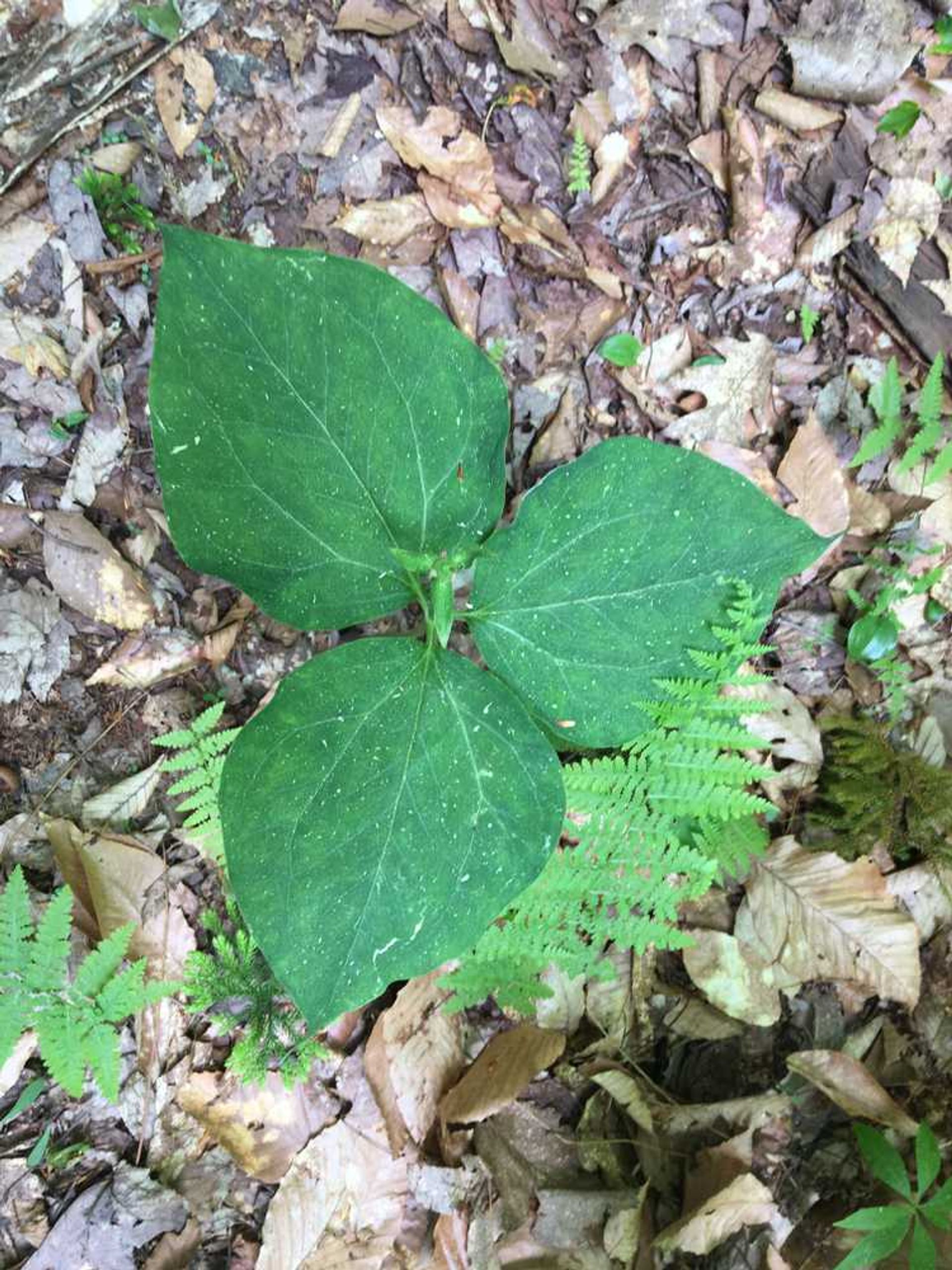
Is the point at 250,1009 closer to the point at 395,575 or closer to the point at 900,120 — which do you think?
the point at 395,575

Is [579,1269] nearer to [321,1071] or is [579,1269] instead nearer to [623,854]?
[321,1071]

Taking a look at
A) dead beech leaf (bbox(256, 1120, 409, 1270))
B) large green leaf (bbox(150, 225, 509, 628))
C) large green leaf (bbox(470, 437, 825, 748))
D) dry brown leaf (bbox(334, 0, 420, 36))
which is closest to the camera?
large green leaf (bbox(150, 225, 509, 628))

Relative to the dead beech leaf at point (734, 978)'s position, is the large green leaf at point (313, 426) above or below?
above

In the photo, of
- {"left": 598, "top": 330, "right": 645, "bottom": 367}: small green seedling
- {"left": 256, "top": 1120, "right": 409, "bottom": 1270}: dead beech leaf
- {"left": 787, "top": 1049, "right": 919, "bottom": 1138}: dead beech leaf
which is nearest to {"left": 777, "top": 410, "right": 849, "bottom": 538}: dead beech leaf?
{"left": 598, "top": 330, "right": 645, "bottom": 367}: small green seedling

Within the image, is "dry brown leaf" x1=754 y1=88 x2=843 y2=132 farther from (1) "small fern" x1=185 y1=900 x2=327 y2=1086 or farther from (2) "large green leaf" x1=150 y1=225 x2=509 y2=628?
(1) "small fern" x1=185 y1=900 x2=327 y2=1086

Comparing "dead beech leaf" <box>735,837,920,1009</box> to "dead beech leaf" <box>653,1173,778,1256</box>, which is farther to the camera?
"dead beech leaf" <box>735,837,920,1009</box>

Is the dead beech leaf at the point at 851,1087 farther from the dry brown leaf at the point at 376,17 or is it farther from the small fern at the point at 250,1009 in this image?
the dry brown leaf at the point at 376,17

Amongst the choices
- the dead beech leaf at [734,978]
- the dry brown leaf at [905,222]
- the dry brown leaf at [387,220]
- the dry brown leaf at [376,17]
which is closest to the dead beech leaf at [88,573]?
the dry brown leaf at [387,220]

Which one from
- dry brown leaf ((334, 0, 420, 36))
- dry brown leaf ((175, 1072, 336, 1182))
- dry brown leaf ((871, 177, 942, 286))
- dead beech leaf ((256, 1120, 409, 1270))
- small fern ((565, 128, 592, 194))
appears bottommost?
dead beech leaf ((256, 1120, 409, 1270))

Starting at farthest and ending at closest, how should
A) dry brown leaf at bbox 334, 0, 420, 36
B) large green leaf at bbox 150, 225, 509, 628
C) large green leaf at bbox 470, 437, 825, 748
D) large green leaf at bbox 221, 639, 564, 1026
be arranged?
dry brown leaf at bbox 334, 0, 420, 36
large green leaf at bbox 470, 437, 825, 748
large green leaf at bbox 221, 639, 564, 1026
large green leaf at bbox 150, 225, 509, 628
